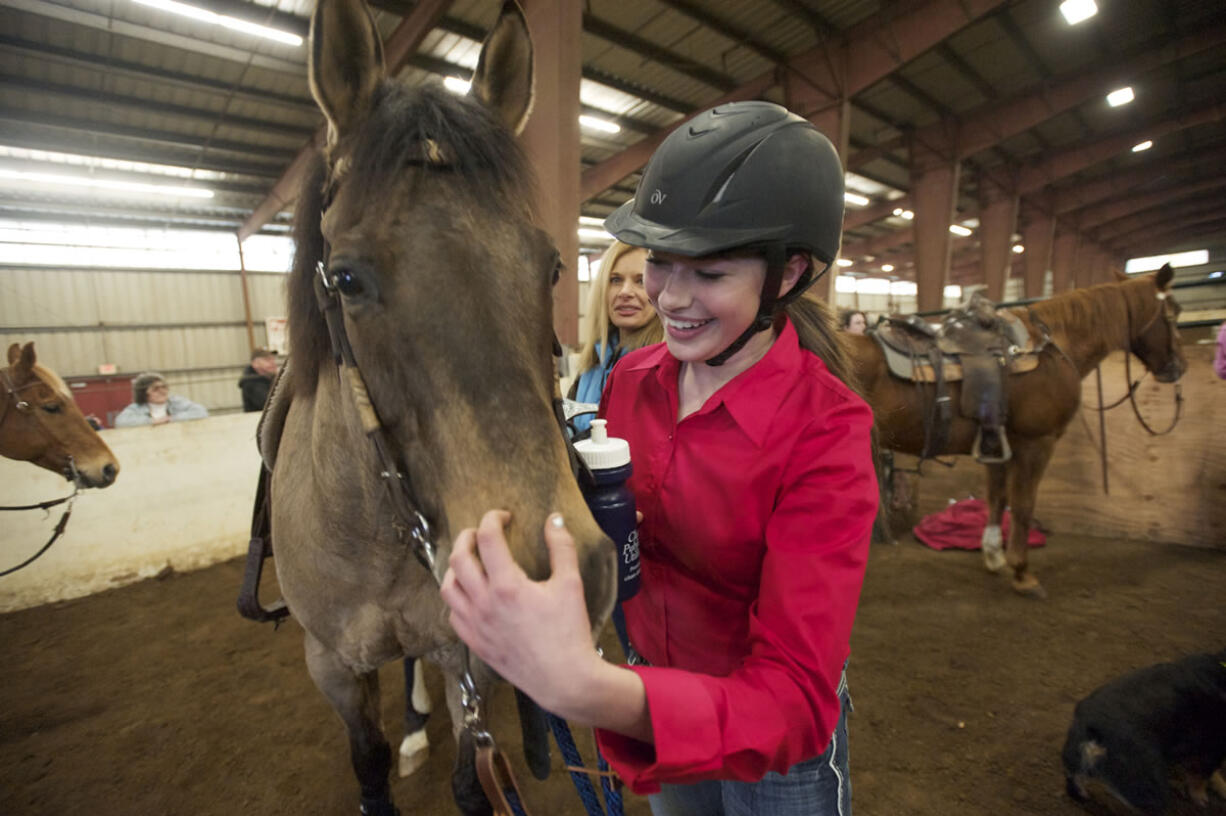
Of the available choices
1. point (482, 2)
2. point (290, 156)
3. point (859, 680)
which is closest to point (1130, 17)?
point (482, 2)

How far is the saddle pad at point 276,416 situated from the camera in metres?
1.84

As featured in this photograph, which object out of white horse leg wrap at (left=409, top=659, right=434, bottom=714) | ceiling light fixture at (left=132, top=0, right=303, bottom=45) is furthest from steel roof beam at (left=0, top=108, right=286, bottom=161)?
white horse leg wrap at (left=409, top=659, right=434, bottom=714)

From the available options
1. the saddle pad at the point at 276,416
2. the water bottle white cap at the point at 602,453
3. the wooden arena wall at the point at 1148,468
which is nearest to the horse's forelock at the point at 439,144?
the water bottle white cap at the point at 602,453

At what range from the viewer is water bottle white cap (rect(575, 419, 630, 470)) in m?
0.93

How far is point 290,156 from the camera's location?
40.1 feet

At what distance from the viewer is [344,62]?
1169 mm

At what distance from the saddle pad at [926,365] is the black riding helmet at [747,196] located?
3477 millimetres

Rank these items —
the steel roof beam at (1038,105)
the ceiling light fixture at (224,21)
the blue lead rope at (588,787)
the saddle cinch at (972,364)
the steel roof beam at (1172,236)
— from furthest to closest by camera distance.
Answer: the steel roof beam at (1172,236)
the steel roof beam at (1038,105)
the ceiling light fixture at (224,21)
the saddle cinch at (972,364)
the blue lead rope at (588,787)

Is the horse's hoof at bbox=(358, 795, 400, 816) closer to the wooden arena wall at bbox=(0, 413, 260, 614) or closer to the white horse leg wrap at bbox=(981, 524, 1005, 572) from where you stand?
the wooden arena wall at bbox=(0, 413, 260, 614)

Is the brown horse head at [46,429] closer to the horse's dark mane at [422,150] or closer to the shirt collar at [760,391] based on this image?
the horse's dark mane at [422,150]

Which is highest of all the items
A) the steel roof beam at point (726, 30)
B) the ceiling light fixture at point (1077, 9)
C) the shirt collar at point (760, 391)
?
the steel roof beam at point (726, 30)

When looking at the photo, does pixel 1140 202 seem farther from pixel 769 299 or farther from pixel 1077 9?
pixel 769 299

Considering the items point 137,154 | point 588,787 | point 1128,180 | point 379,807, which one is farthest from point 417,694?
point 1128,180

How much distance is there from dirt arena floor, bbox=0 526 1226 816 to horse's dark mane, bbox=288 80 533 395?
2643mm
